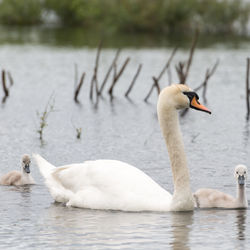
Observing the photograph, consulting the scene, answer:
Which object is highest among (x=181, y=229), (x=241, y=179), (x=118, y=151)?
(x=118, y=151)

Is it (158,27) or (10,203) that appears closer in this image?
(10,203)

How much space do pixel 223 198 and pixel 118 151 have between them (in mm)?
3943

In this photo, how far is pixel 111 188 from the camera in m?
9.22

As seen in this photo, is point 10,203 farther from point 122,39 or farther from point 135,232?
point 122,39

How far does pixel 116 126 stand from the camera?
1645 cm

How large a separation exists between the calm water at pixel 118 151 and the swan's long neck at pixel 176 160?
157 mm

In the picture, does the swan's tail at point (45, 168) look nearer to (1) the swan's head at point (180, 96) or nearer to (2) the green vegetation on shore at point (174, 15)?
(1) the swan's head at point (180, 96)

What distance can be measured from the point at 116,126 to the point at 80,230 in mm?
7913

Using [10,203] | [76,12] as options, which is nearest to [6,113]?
[10,203]

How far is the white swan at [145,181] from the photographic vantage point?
9188mm

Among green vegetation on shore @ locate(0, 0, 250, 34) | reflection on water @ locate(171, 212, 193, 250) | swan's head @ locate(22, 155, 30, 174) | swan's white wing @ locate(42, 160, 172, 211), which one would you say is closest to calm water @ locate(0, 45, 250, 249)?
reflection on water @ locate(171, 212, 193, 250)

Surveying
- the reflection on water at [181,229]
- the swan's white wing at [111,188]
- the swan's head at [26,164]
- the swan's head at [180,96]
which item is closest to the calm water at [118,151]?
the reflection on water at [181,229]

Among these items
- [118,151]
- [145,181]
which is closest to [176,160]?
[145,181]

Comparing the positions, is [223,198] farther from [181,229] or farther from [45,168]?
[45,168]
